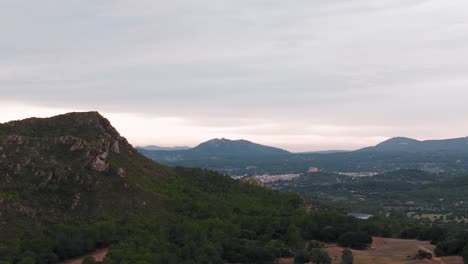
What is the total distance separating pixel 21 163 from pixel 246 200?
42462 mm

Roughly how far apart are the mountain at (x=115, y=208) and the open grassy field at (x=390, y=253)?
5.17 metres

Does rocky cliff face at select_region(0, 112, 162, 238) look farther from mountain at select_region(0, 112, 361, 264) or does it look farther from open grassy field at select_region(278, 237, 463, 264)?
open grassy field at select_region(278, 237, 463, 264)

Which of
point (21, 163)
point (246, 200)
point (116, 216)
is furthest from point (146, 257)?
point (246, 200)

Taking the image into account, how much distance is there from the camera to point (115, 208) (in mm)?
85625

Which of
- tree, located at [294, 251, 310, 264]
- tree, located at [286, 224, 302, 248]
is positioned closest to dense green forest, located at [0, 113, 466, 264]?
tree, located at [286, 224, 302, 248]

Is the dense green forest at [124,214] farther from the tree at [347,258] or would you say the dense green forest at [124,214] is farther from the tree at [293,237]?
the tree at [347,258]

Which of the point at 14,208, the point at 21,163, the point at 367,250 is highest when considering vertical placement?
the point at 21,163

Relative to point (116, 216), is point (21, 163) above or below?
above

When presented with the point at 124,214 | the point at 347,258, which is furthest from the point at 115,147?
the point at 347,258

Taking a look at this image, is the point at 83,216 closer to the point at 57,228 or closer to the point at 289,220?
the point at 57,228

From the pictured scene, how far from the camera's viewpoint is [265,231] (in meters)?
83.0

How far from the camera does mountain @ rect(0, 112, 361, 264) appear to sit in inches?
2712

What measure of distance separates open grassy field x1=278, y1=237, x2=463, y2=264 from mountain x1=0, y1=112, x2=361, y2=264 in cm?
517

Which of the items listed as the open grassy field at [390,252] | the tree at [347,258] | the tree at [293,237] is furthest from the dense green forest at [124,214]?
the tree at [347,258]
